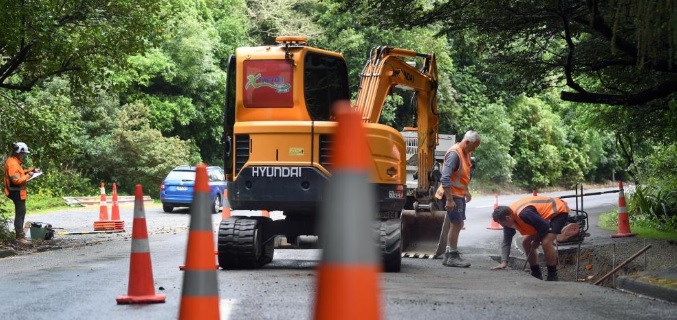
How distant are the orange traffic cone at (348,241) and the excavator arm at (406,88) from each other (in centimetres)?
1068

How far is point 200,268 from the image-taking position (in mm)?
4973

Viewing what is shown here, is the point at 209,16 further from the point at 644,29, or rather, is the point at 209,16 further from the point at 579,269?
the point at 644,29

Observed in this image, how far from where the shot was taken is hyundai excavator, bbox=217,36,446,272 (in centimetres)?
1171

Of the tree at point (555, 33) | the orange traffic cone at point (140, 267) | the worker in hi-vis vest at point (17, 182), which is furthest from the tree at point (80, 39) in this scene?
the orange traffic cone at point (140, 267)

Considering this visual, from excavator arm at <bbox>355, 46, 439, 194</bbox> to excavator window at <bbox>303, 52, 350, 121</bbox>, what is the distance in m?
1.13

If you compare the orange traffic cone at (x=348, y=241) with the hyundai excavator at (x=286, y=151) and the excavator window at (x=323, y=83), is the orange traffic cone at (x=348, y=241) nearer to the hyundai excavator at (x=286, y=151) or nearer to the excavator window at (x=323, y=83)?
the hyundai excavator at (x=286, y=151)

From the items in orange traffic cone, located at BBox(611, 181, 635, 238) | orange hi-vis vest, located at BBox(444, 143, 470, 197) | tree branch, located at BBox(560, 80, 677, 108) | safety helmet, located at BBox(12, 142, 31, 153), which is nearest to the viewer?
tree branch, located at BBox(560, 80, 677, 108)

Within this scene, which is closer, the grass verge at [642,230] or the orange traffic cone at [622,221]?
the grass verge at [642,230]

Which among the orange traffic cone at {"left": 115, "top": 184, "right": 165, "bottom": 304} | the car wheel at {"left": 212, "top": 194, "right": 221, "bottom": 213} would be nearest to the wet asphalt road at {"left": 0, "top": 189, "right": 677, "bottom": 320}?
the orange traffic cone at {"left": 115, "top": 184, "right": 165, "bottom": 304}

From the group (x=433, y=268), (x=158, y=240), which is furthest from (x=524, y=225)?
(x=158, y=240)

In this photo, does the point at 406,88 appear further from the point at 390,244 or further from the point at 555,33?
the point at 390,244

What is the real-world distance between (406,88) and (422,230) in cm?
227

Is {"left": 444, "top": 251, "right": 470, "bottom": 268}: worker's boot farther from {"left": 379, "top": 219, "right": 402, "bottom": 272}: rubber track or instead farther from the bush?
the bush

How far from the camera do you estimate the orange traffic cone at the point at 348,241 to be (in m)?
3.26
